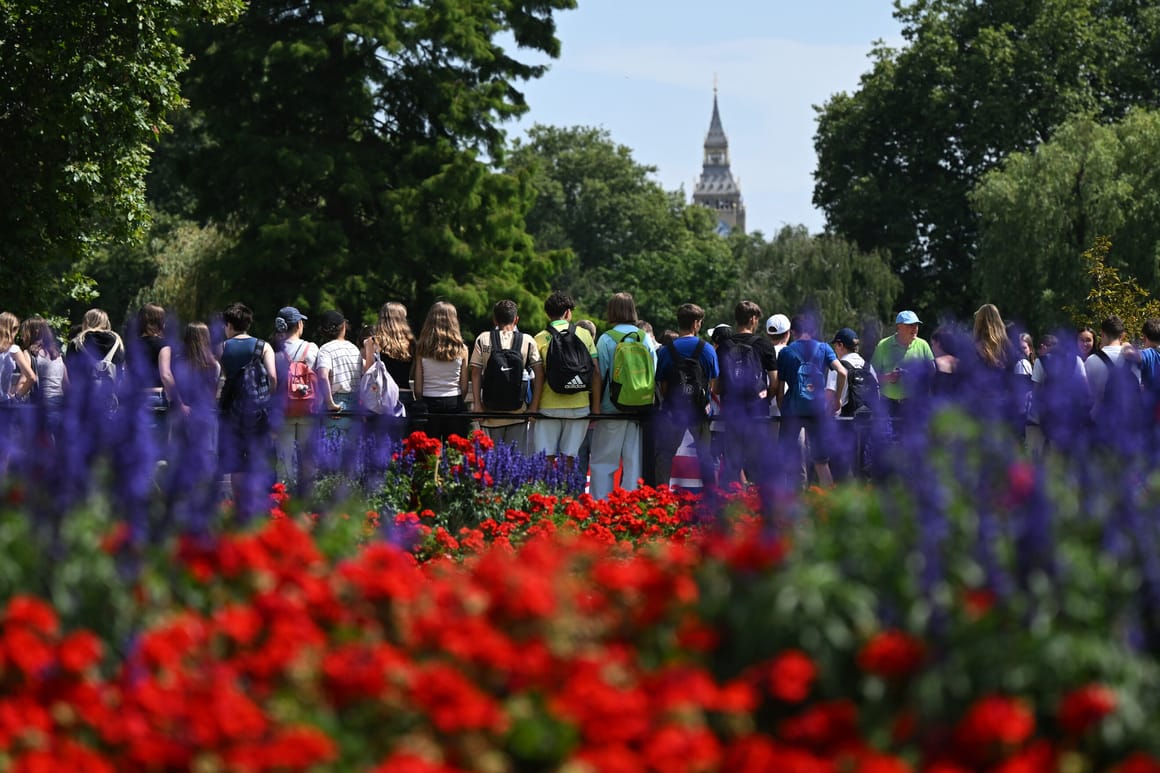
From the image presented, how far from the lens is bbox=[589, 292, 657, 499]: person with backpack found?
465 inches

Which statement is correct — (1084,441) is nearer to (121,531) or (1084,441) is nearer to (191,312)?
(121,531)

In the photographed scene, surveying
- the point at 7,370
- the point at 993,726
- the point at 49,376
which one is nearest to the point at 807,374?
the point at 49,376

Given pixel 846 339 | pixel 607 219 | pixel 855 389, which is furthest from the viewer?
pixel 607 219

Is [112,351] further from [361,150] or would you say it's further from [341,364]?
[361,150]

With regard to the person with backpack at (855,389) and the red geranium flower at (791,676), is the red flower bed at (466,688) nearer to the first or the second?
the red geranium flower at (791,676)

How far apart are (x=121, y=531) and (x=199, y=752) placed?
1.04 metres

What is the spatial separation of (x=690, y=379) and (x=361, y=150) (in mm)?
22698

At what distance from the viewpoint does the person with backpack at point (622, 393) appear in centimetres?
1181

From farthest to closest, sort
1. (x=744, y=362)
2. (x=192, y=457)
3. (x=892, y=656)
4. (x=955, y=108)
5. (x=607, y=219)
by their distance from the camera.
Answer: (x=607, y=219), (x=955, y=108), (x=744, y=362), (x=192, y=457), (x=892, y=656)

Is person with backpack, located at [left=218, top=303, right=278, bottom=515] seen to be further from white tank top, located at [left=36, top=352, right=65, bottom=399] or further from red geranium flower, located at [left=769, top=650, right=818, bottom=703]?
red geranium flower, located at [left=769, top=650, right=818, bottom=703]

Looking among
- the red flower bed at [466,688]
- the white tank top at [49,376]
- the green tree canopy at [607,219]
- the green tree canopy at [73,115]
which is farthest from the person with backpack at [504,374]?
the green tree canopy at [607,219]

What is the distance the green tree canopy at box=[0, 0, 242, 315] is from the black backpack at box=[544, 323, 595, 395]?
10228 millimetres

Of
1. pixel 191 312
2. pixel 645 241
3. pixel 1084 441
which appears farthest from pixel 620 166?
pixel 1084 441

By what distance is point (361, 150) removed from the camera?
110 feet
